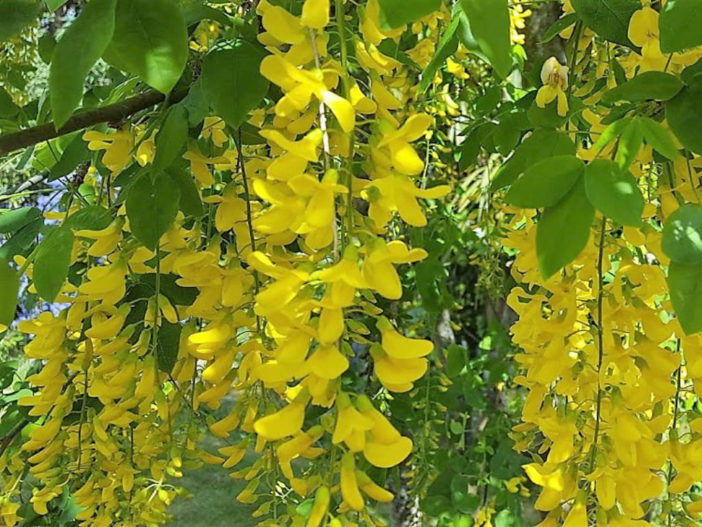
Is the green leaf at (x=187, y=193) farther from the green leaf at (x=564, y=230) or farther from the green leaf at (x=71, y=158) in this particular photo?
the green leaf at (x=564, y=230)

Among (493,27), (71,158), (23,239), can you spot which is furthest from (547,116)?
(23,239)

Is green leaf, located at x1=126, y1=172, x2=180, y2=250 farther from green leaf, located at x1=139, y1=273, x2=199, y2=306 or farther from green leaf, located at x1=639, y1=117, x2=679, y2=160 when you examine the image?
green leaf, located at x1=639, y1=117, x2=679, y2=160

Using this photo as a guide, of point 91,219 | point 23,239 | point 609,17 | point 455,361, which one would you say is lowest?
point 455,361

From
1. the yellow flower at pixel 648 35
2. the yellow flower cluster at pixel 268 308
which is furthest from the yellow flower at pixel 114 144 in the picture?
the yellow flower at pixel 648 35

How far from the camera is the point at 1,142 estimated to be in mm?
566

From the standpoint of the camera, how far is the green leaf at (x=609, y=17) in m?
0.67

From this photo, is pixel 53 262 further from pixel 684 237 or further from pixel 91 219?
pixel 684 237

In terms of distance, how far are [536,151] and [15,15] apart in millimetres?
402

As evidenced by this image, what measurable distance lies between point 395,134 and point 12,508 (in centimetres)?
90

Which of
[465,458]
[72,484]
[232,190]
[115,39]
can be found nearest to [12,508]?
[72,484]

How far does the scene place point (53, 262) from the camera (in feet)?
2.20

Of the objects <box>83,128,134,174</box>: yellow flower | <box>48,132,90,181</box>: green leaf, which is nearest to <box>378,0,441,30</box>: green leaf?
<box>83,128,134,174</box>: yellow flower

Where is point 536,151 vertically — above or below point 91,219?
above

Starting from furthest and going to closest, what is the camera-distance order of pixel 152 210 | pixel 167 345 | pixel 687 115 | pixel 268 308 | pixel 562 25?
pixel 562 25 → pixel 167 345 → pixel 152 210 → pixel 687 115 → pixel 268 308
